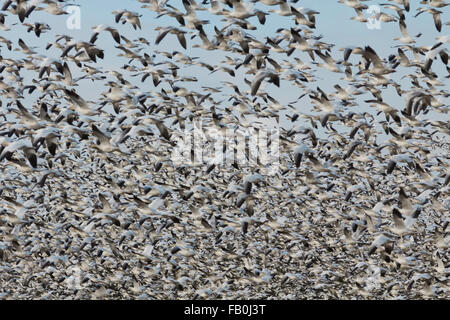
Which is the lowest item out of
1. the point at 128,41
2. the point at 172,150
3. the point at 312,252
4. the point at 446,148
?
the point at 312,252

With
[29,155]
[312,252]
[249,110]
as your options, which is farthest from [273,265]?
[29,155]

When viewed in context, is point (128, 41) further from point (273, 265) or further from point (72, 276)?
point (273, 265)

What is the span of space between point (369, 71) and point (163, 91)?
878 cm

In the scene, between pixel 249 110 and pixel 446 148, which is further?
pixel 446 148

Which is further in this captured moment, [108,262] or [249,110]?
[108,262]

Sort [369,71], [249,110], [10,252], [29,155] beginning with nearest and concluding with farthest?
[29,155], [369,71], [249,110], [10,252]

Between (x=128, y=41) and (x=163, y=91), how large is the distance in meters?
2.53

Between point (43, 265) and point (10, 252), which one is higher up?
point (43, 265)

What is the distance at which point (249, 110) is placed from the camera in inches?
1218

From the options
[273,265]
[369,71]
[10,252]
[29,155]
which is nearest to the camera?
[29,155]
